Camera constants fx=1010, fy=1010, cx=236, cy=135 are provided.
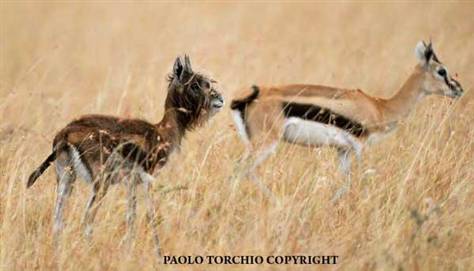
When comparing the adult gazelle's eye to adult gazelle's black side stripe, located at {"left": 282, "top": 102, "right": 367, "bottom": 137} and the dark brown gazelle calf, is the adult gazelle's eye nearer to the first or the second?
adult gazelle's black side stripe, located at {"left": 282, "top": 102, "right": 367, "bottom": 137}

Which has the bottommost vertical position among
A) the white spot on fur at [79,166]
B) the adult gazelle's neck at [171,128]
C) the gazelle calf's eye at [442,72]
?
the white spot on fur at [79,166]

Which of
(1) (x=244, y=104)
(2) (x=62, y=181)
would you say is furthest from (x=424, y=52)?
(2) (x=62, y=181)

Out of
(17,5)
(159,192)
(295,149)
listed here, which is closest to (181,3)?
(17,5)

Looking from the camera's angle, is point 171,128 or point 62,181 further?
point 171,128

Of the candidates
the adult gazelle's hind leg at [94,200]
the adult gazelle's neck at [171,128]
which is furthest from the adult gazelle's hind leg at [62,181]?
the adult gazelle's neck at [171,128]

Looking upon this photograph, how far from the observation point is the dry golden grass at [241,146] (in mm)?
5844

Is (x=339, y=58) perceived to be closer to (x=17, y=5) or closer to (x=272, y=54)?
(x=272, y=54)

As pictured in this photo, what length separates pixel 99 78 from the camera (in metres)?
12.8

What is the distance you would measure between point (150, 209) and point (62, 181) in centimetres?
57

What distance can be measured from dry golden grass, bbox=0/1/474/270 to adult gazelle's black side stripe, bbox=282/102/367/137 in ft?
0.75

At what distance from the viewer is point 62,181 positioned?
6195mm

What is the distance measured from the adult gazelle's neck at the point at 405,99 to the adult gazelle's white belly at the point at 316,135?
60cm

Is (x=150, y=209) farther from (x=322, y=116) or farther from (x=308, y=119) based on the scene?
(x=322, y=116)

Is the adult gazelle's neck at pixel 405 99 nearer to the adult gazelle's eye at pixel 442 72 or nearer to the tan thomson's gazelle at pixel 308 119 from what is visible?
the tan thomson's gazelle at pixel 308 119
